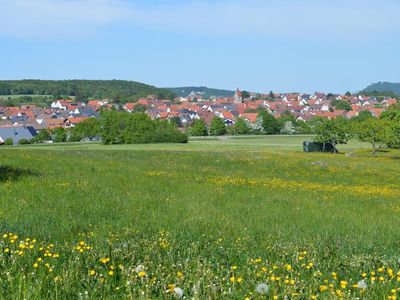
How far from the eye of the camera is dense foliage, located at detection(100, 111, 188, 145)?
101m

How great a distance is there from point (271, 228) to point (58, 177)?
37.5 ft

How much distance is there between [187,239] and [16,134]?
11908 cm

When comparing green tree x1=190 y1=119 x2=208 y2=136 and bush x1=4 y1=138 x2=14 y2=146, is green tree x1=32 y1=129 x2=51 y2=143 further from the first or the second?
green tree x1=190 y1=119 x2=208 y2=136

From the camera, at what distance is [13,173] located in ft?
69.4

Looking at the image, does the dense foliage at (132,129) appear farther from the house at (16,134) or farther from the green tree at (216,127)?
the green tree at (216,127)

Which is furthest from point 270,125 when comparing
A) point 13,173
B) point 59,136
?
point 13,173

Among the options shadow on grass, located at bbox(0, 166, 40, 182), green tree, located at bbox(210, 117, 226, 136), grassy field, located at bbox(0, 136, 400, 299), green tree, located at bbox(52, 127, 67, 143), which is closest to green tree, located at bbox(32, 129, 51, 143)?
green tree, located at bbox(52, 127, 67, 143)

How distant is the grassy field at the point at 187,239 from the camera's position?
221 inches

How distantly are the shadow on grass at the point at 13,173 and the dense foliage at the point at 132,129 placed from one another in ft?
249

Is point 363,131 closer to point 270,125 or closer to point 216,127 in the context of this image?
point 216,127

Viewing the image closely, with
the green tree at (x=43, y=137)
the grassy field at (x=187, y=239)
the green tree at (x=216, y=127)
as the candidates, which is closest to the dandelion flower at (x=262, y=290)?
the grassy field at (x=187, y=239)

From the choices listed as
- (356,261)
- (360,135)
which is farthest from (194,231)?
(360,135)

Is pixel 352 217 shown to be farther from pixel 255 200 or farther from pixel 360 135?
pixel 360 135

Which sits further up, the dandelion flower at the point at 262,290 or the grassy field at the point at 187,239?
the dandelion flower at the point at 262,290
